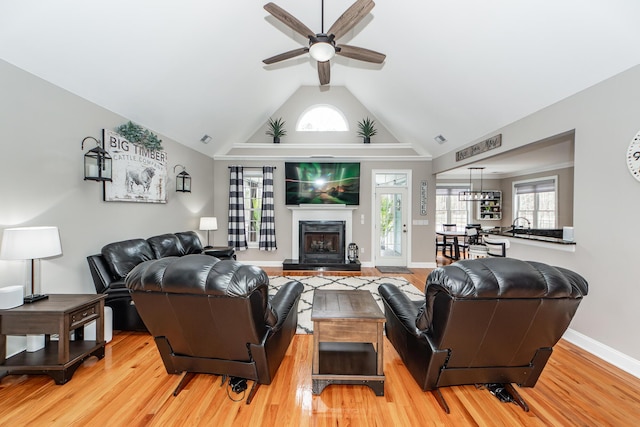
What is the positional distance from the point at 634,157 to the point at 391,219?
14.2ft

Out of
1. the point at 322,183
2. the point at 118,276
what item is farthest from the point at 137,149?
the point at 322,183

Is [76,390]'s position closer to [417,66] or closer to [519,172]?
[417,66]

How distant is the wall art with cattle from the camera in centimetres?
339

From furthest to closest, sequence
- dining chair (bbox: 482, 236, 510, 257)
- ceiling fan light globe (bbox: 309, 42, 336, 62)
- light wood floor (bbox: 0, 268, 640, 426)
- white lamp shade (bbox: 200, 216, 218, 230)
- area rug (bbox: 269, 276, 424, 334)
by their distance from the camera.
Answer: white lamp shade (bbox: 200, 216, 218, 230) → dining chair (bbox: 482, 236, 510, 257) → area rug (bbox: 269, 276, 424, 334) → ceiling fan light globe (bbox: 309, 42, 336, 62) → light wood floor (bbox: 0, 268, 640, 426)

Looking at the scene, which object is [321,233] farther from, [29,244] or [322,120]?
[29,244]

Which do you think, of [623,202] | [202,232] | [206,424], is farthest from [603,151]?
[202,232]

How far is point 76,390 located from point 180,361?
2.86ft

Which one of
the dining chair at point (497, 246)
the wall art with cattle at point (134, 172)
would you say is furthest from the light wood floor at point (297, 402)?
the dining chair at point (497, 246)

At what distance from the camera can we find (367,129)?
6199 millimetres

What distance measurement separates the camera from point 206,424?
170 centimetres

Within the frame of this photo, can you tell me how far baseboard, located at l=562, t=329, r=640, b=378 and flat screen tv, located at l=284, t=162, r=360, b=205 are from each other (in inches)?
164

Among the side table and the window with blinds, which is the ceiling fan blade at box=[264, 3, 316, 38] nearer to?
the side table

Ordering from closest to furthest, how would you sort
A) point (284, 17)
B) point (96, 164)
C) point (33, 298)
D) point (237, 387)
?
1. point (237, 387)
2. point (33, 298)
3. point (284, 17)
4. point (96, 164)

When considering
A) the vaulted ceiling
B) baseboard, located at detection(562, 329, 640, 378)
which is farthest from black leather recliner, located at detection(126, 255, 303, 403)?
baseboard, located at detection(562, 329, 640, 378)
